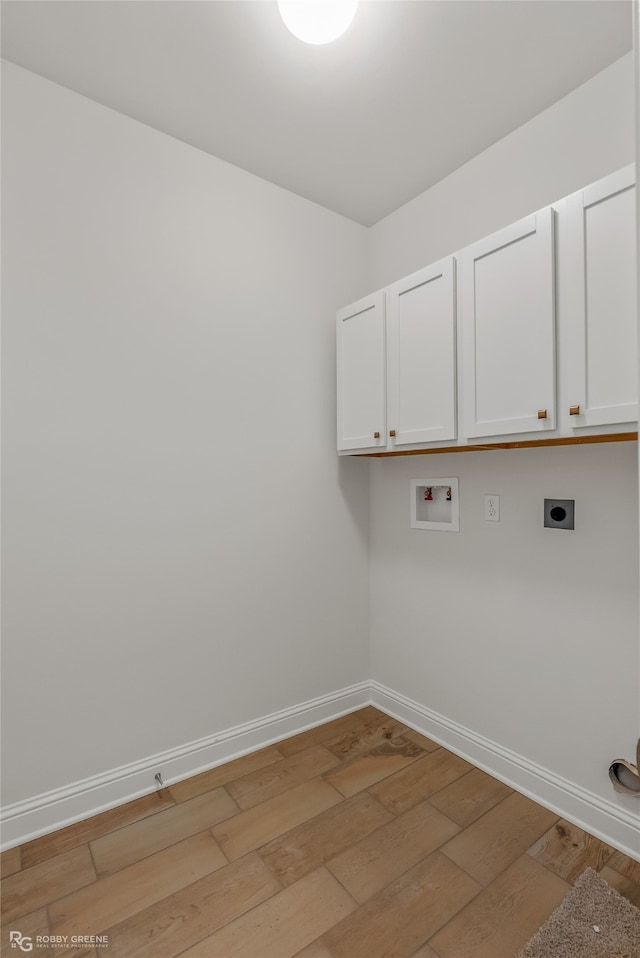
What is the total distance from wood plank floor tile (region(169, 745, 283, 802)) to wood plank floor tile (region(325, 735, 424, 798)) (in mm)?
315

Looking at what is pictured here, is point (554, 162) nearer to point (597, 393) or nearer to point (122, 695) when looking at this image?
point (597, 393)

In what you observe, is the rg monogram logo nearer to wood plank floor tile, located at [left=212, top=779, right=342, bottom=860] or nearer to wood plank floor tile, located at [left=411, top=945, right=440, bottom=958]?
wood plank floor tile, located at [left=212, top=779, right=342, bottom=860]

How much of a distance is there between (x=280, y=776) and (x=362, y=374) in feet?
6.04

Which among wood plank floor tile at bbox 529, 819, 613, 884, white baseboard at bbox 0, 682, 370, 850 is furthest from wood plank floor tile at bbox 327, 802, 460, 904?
white baseboard at bbox 0, 682, 370, 850

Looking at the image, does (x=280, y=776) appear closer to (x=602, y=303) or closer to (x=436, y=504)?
(x=436, y=504)

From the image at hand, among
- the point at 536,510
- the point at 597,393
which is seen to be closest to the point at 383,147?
the point at 597,393

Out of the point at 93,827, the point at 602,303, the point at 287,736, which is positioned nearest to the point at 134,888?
the point at 93,827

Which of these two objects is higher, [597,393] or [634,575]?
[597,393]

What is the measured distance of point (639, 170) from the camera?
0.63 meters

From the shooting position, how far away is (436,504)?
2.35m

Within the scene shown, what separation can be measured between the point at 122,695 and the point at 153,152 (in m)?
2.23

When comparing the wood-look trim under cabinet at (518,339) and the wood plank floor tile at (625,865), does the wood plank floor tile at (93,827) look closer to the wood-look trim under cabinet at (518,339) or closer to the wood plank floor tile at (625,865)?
the wood plank floor tile at (625,865)

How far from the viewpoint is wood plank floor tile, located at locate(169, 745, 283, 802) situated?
197cm

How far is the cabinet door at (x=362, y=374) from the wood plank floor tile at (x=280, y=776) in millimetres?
1446
